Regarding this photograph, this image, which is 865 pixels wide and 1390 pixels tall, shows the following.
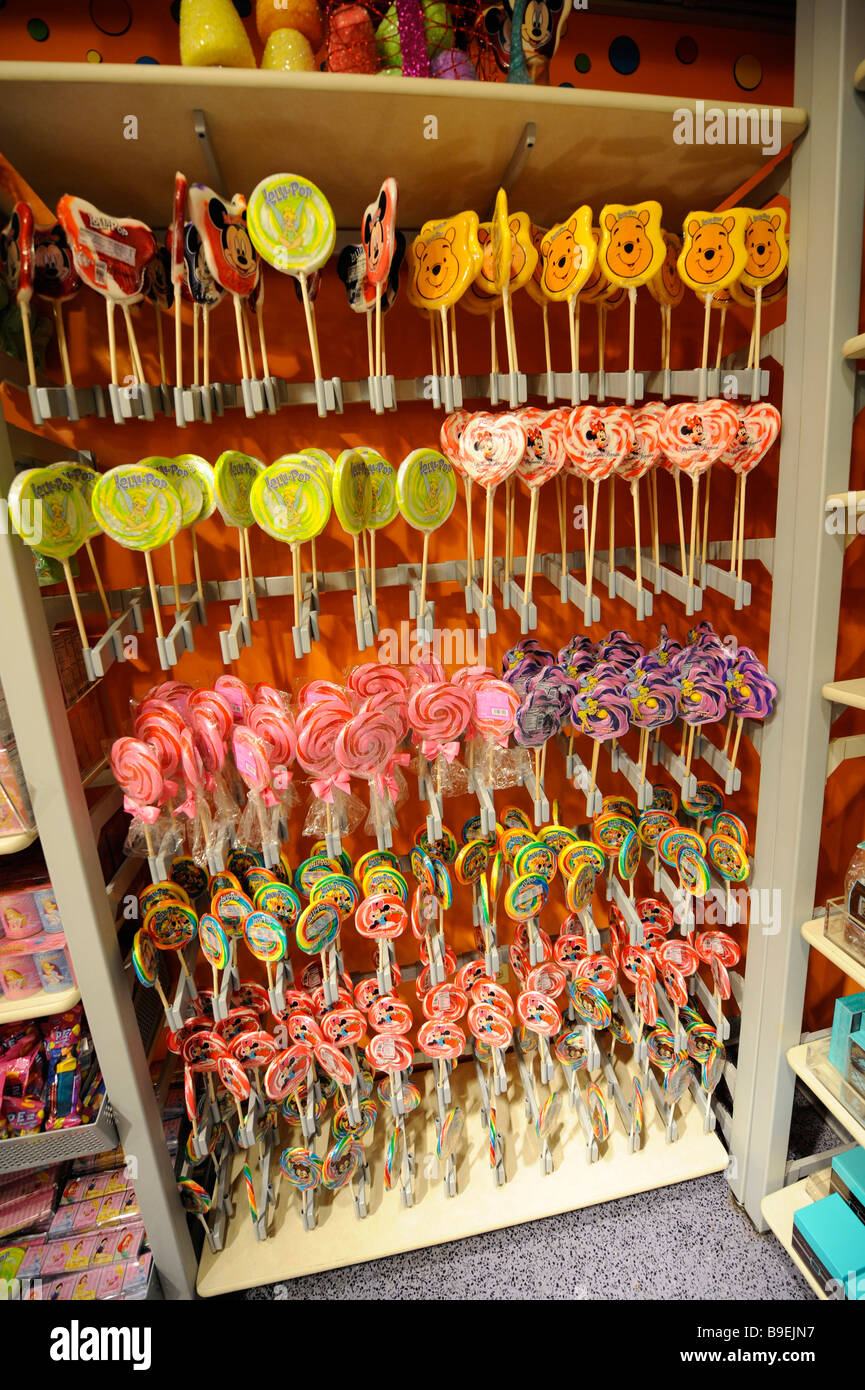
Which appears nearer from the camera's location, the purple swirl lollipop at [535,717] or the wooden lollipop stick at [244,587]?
the wooden lollipop stick at [244,587]

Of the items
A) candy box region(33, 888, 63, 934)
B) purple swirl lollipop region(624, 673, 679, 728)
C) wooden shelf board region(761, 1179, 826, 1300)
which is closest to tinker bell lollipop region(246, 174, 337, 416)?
purple swirl lollipop region(624, 673, 679, 728)

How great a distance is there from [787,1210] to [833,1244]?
0.21m

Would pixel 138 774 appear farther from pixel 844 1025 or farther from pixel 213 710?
pixel 844 1025

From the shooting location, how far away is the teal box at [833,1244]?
1601 mm

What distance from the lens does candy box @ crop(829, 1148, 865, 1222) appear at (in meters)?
1.70

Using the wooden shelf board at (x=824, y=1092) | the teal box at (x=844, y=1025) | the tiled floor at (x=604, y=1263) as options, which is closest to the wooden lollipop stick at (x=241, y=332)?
the teal box at (x=844, y=1025)

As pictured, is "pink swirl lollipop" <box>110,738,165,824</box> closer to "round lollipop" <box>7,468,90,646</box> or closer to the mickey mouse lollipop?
"round lollipop" <box>7,468,90,646</box>

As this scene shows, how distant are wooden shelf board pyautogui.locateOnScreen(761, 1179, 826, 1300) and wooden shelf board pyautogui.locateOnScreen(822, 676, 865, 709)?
1359 millimetres

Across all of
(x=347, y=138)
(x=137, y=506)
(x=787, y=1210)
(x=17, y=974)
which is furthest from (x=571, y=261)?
(x=787, y=1210)

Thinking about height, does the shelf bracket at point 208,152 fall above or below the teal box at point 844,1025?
above

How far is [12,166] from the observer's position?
1.39m

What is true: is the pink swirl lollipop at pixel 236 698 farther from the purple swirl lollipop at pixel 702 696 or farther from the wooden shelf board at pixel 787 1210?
the wooden shelf board at pixel 787 1210

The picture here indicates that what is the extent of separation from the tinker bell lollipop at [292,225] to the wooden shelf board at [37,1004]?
1437 millimetres
